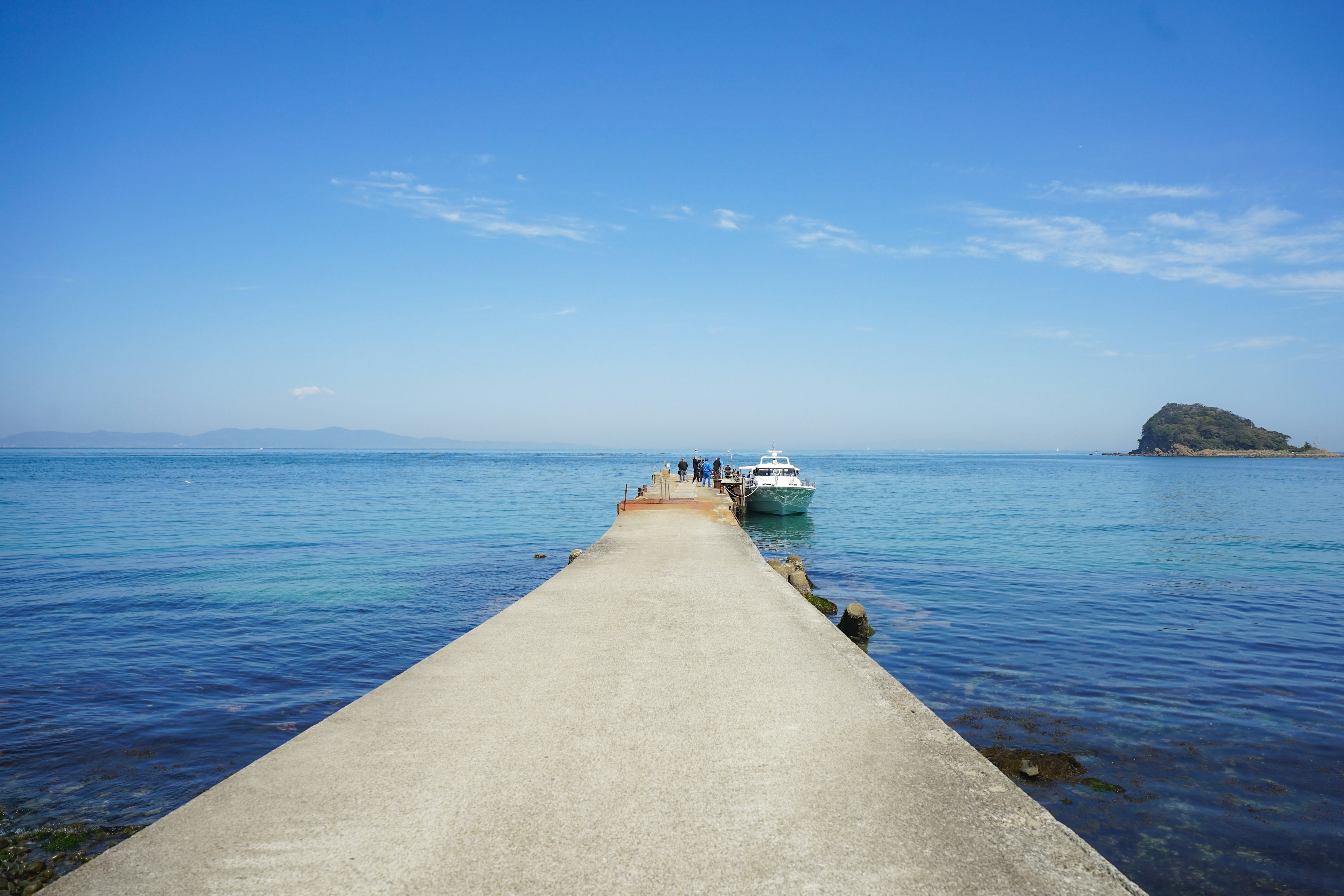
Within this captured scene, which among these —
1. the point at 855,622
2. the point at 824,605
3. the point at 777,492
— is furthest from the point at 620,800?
the point at 777,492

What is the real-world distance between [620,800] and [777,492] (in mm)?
32992

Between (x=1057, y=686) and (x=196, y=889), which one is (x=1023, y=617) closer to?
(x=1057, y=686)

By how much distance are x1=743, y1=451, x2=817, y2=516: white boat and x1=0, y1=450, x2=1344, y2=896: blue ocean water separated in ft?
2.98

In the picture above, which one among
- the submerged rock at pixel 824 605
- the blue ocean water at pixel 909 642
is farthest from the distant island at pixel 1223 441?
the submerged rock at pixel 824 605

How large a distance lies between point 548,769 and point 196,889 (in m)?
1.90

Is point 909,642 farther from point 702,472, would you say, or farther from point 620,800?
point 702,472

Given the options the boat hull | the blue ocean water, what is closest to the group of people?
the boat hull

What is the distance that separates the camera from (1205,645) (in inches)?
522

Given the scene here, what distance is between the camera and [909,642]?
13.4 m

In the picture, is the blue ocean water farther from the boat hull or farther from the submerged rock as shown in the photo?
the submerged rock

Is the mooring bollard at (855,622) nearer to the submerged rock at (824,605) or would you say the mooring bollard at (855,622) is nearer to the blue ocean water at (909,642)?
the blue ocean water at (909,642)

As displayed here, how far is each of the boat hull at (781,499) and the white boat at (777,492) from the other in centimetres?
2

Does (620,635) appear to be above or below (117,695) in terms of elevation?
above

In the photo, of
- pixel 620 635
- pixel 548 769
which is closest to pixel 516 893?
pixel 548 769
